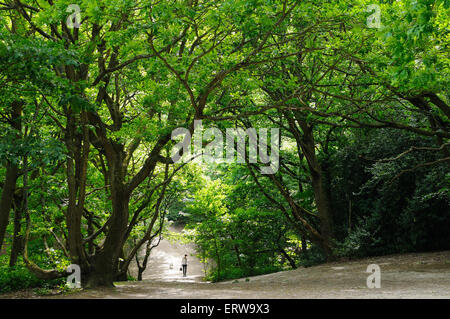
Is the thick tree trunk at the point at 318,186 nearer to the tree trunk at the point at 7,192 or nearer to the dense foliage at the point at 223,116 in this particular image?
the dense foliage at the point at 223,116

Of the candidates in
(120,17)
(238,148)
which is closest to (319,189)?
(238,148)

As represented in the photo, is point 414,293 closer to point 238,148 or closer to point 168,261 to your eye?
point 238,148

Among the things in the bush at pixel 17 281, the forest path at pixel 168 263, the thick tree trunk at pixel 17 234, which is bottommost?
the forest path at pixel 168 263

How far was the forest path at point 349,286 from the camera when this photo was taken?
7383 millimetres

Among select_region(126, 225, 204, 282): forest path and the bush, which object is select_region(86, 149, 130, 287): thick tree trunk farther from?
select_region(126, 225, 204, 282): forest path

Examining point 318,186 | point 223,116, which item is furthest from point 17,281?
point 318,186

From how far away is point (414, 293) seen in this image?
695 centimetres

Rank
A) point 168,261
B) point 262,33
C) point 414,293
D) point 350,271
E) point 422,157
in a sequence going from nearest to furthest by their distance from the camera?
point 414,293
point 262,33
point 350,271
point 422,157
point 168,261

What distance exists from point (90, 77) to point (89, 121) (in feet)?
8.10

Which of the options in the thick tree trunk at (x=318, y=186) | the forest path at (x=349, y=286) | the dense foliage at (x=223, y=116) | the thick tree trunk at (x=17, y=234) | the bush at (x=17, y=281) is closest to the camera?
the dense foliage at (x=223, y=116)

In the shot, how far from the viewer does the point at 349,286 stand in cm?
870

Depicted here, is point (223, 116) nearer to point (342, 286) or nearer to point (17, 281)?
point (342, 286)

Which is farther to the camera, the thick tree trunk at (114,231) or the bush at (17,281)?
the bush at (17,281)

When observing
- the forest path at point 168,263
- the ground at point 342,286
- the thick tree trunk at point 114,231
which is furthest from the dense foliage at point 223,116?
the forest path at point 168,263
